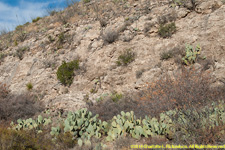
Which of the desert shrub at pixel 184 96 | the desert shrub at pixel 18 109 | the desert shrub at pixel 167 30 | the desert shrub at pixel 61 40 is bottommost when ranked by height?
the desert shrub at pixel 18 109

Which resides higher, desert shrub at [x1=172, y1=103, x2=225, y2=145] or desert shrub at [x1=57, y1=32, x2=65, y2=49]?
desert shrub at [x1=57, y1=32, x2=65, y2=49]

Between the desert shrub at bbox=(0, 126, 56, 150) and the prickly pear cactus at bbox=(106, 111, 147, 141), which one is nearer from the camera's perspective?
the desert shrub at bbox=(0, 126, 56, 150)

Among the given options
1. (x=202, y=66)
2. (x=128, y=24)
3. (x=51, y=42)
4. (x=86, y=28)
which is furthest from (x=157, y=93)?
(x=51, y=42)

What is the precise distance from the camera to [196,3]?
819 cm

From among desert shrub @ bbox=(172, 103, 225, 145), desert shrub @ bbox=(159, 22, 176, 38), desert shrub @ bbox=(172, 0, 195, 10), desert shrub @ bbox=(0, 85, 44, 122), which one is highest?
desert shrub @ bbox=(172, 0, 195, 10)

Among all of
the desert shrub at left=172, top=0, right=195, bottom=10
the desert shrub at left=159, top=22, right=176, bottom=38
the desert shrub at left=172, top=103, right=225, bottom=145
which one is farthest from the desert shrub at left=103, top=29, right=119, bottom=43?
the desert shrub at left=172, top=103, right=225, bottom=145

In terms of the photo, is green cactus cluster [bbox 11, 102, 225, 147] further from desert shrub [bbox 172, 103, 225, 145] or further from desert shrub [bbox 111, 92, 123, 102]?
desert shrub [bbox 111, 92, 123, 102]

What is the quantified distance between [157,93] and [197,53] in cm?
296

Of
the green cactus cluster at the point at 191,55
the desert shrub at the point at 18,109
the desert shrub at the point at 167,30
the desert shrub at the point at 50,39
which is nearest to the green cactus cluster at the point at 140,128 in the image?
the green cactus cluster at the point at 191,55

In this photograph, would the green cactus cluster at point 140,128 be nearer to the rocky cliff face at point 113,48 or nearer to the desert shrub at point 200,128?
the desert shrub at point 200,128

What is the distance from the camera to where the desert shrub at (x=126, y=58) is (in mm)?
8133

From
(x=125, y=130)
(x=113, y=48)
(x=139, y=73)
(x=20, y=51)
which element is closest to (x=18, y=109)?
(x=125, y=130)

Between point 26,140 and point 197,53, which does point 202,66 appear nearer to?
point 197,53

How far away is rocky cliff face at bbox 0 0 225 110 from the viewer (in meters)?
7.00
